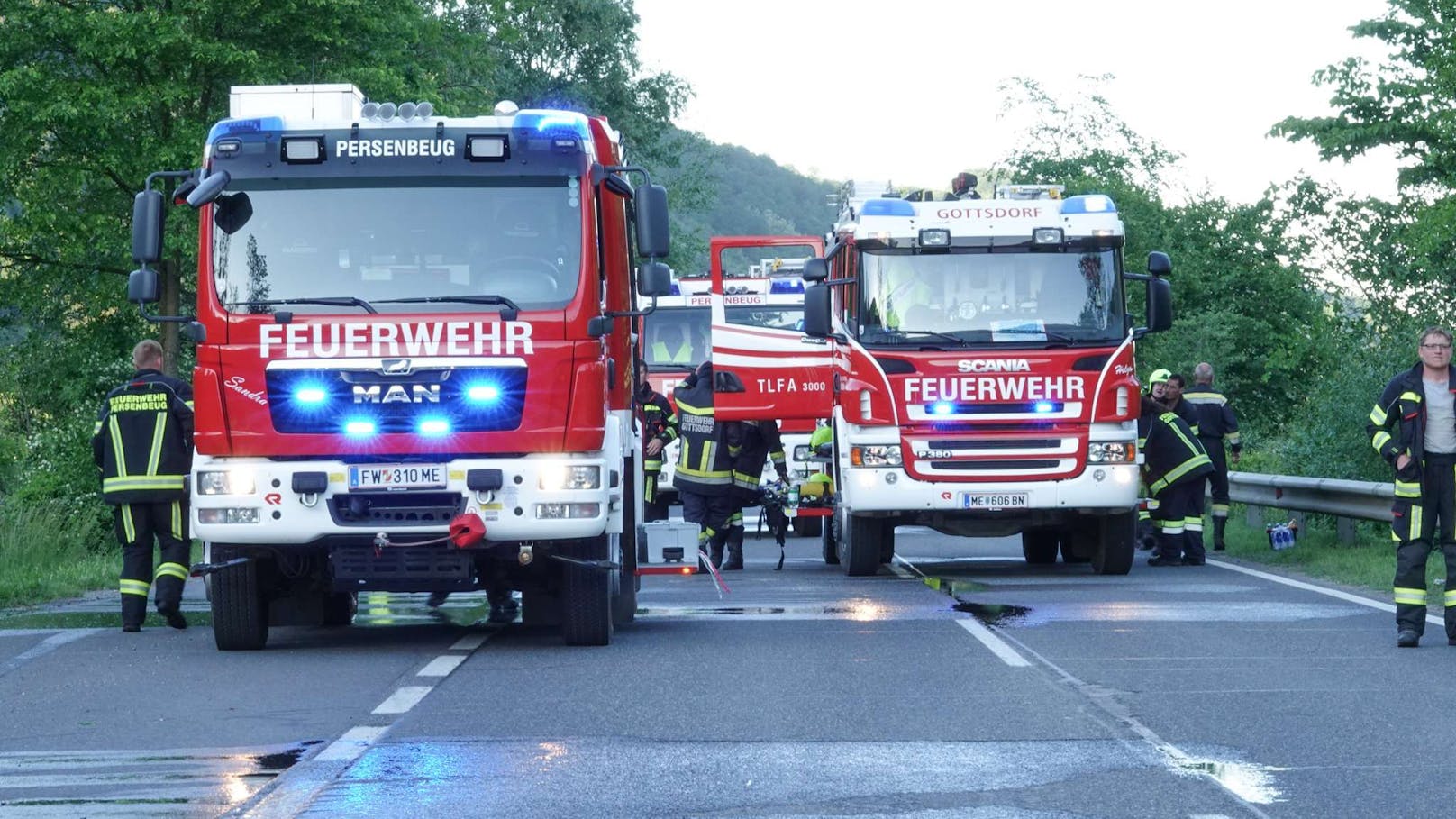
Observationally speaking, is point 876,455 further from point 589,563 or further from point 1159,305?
point 589,563

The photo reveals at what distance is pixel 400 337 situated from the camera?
38.9 ft

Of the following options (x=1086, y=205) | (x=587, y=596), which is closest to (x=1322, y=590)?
(x=1086, y=205)

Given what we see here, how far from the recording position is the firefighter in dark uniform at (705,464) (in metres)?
20.3

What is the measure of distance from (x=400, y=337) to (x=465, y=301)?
Result: 1.29 feet

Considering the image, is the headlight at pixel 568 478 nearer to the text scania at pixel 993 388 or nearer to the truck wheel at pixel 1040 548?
the text scania at pixel 993 388

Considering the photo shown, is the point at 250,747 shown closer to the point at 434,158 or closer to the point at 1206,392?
the point at 434,158

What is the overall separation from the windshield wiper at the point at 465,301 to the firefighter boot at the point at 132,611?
10.2ft

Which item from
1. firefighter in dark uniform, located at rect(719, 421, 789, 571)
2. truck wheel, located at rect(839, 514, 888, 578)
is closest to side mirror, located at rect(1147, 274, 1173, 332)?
truck wheel, located at rect(839, 514, 888, 578)

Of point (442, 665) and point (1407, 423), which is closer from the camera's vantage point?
point (442, 665)

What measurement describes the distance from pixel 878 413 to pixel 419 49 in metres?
27.2

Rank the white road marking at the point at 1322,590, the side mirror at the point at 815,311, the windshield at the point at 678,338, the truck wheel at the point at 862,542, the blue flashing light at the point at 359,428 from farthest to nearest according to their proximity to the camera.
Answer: the windshield at the point at 678,338, the truck wheel at the point at 862,542, the side mirror at the point at 815,311, the white road marking at the point at 1322,590, the blue flashing light at the point at 359,428

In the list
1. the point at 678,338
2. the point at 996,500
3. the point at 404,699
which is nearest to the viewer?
the point at 404,699

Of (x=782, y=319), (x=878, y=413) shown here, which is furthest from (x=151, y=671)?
(x=782, y=319)

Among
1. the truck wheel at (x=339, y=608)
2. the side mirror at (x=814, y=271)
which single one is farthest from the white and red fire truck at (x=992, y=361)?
the truck wheel at (x=339, y=608)
